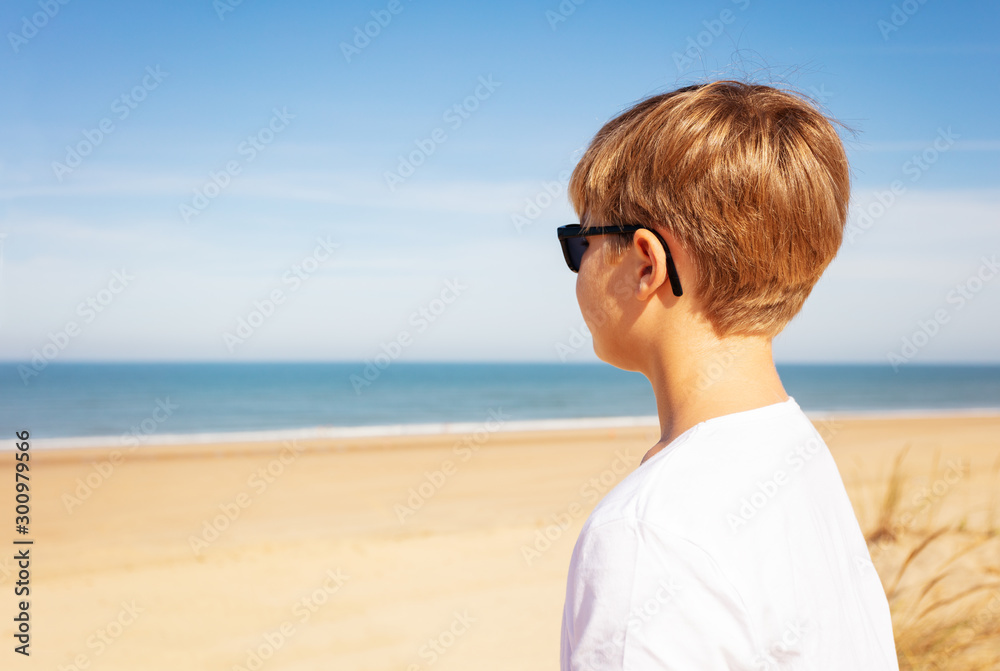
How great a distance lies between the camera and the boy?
877 millimetres

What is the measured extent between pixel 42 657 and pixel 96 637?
0.34m

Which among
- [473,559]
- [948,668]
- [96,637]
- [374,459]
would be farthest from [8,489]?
[948,668]

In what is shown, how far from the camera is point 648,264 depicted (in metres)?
1.24

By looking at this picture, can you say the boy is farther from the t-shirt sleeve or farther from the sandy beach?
the sandy beach

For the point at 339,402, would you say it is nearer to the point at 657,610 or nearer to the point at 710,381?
the point at 710,381

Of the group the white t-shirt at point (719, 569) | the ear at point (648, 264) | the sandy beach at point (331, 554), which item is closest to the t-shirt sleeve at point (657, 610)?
the white t-shirt at point (719, 569)

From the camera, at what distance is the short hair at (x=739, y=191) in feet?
3.85

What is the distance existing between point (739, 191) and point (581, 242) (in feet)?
1.12

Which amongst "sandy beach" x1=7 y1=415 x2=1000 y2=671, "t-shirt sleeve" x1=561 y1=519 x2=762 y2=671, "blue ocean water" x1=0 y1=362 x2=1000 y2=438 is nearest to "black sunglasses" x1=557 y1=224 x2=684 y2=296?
"t-shirt sleeve" x1=561 y1=519 x2=762 y2=671

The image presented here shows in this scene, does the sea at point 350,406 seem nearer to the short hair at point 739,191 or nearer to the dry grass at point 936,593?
the dry grass at point 936,593

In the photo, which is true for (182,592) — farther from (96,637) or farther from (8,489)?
(8,489)

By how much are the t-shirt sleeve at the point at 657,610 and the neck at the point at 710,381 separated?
24 cm

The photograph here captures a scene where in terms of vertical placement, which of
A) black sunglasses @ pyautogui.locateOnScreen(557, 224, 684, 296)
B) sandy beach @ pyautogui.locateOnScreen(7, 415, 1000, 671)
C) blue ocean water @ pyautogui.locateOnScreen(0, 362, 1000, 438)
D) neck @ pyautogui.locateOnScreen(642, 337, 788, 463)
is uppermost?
black sunglasses @ pyautogui.locateOnScreen(557, 224, 684, 296)

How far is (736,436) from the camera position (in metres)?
1.03
